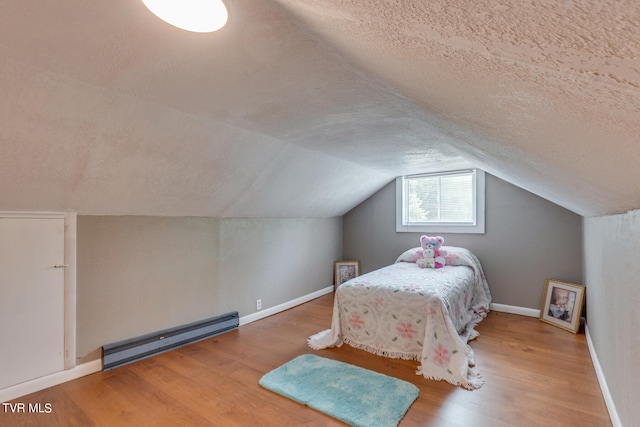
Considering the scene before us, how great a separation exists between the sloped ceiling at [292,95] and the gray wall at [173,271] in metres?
0.26

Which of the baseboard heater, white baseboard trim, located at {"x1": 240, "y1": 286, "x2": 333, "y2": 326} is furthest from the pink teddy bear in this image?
the baseboard heater

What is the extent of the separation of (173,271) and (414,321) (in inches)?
91.3

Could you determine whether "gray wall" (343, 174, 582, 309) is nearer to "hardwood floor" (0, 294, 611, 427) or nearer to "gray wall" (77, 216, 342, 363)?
"hardwood floor" (0, 294, 611, 427)

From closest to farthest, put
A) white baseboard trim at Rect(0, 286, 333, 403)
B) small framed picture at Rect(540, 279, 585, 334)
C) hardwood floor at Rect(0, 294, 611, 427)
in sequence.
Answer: hardwood floor at Rect(0, 294, 611, 427), white baseboard trim at Rect(0, 286, 333, 403), small framed picture at Rect(540, 279, 585, 334)

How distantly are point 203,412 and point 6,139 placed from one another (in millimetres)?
1944

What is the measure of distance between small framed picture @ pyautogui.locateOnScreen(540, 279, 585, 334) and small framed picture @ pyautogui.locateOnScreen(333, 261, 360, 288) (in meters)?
2.51

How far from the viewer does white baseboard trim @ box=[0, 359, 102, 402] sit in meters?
2.07

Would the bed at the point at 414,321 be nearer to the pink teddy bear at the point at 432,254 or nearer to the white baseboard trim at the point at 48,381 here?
the pink teddy bear at the point at 432,254

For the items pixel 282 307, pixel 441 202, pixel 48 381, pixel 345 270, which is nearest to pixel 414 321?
pixel 282 307

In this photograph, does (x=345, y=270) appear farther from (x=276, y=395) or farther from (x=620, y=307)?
(x=620, y=307)

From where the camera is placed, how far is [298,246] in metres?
4.42

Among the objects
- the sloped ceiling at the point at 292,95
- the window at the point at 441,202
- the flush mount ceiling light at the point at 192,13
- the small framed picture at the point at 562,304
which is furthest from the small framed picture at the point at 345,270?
the flush mount ceiling light at the point at 192,13

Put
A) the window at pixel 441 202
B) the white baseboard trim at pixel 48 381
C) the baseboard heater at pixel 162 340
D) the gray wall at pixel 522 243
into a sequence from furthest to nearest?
the window at pixel 441 202 → the gray wall at pixel 522 243 → the baseboard heater at pixel 162 340 → the white baseboard trim at pixel 48 381

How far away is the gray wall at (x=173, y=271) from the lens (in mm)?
2463
